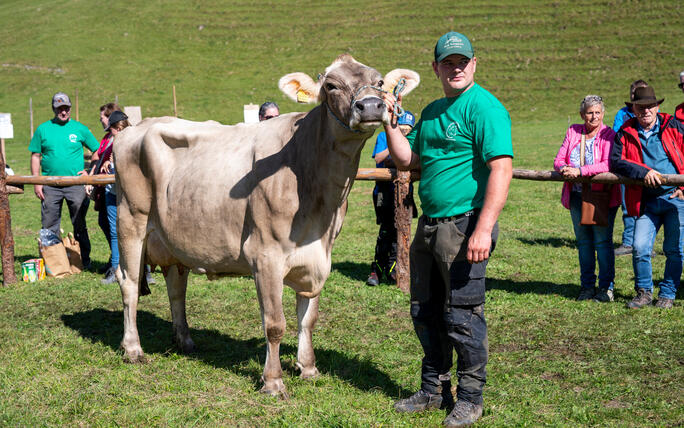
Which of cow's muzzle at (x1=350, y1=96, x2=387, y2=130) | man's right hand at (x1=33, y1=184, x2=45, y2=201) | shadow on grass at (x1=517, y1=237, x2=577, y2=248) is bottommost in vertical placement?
shadow on grass at (x1=517, y1=237, x2=577, y2=248)

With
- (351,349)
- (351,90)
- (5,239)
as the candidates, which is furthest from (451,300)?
(5,239)

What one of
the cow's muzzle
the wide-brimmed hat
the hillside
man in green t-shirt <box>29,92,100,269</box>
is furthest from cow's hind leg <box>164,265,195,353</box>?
the hillside

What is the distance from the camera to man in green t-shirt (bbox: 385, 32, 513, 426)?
12.8 feet

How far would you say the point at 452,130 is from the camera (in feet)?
13.4

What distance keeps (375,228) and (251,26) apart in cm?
4005

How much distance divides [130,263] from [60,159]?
4.26 m

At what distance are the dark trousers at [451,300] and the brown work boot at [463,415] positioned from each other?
1.6 inches

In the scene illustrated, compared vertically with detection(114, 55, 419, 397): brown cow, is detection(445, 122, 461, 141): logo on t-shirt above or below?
above

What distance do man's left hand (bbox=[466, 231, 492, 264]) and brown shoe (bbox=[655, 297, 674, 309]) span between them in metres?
3.96

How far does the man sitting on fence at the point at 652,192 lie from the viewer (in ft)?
22.8

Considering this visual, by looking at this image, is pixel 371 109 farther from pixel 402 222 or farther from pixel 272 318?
pixel 402 222

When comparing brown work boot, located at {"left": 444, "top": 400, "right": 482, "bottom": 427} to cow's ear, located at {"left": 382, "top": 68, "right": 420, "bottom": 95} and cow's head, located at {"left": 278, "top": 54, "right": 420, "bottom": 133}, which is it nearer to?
cow's head, located at {"left": 278, "top": 54, "right": 420, "bottom": 133}

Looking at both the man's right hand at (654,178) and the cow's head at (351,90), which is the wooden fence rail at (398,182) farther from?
the cow's head at (351,90)

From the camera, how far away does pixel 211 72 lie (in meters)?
42.3
